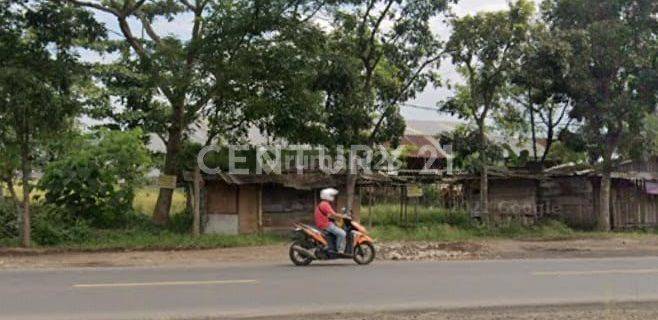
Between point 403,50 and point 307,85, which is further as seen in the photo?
point 403,50

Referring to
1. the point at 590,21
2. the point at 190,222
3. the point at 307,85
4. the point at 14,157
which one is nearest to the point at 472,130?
the point at 590,21

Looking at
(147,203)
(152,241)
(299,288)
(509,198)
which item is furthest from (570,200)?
(299,288)

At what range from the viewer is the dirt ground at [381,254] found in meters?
16.9

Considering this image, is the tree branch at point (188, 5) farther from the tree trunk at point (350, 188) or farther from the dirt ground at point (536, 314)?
the dirt ground at point (536, 314)

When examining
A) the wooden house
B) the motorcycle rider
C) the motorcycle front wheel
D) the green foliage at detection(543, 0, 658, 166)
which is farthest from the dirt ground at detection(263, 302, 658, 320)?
the green foliage at detection(543, 0, 658, 166)

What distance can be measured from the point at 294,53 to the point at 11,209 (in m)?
9.54

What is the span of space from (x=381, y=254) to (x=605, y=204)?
465 inches

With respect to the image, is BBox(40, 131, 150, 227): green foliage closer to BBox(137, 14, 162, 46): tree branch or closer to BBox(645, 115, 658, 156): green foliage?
BBox(137, 14, 162, 46): tree branch

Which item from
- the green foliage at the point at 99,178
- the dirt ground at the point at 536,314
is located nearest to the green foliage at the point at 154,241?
the green foliage at the point at 99,178

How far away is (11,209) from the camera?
68.6 feet

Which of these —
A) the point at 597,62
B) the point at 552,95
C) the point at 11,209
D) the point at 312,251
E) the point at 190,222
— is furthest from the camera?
the point at 552,95

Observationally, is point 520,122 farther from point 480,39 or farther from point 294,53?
point 294,53

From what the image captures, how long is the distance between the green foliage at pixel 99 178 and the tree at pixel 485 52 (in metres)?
11.1

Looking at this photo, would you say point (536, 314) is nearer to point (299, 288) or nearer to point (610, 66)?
point (299, 288)
